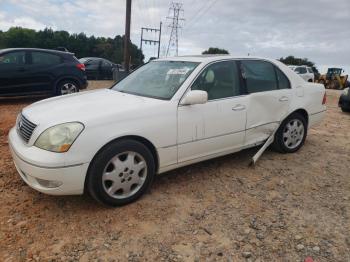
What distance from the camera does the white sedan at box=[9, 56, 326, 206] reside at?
3.20 m

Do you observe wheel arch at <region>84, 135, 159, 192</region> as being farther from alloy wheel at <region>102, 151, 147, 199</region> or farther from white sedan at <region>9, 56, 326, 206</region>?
alloy wheel at <region>102, 151, 147, 199</region>

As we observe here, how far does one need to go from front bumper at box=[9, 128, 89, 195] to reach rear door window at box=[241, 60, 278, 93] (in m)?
2.50

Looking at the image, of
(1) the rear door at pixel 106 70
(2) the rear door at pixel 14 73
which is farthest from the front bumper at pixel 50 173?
(1) the rear door at pixel 106 70

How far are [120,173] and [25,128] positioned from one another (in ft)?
3.49

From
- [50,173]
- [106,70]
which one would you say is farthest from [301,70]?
[50,173]

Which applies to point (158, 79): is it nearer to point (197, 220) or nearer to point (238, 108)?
point (238, 108)

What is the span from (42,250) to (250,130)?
2890 mm

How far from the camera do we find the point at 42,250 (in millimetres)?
2873

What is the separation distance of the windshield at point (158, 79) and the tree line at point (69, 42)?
6490 centimetres

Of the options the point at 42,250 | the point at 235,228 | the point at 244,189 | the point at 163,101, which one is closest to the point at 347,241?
the point at 235,228

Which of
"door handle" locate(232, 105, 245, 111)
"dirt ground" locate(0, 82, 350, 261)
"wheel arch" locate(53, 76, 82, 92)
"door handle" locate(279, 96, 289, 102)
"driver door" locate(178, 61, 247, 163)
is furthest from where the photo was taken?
"wheel arch" locate(53, 76, 82, 92)

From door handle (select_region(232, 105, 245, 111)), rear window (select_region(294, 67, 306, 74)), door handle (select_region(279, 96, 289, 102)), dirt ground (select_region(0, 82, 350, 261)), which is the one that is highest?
rear window (select_region(294, 67, 306, 74))

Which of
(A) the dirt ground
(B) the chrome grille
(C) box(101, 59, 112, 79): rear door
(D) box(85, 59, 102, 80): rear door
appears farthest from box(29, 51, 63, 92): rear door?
(C) box(101, 59, 112, 79): rear door

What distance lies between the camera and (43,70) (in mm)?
9227
